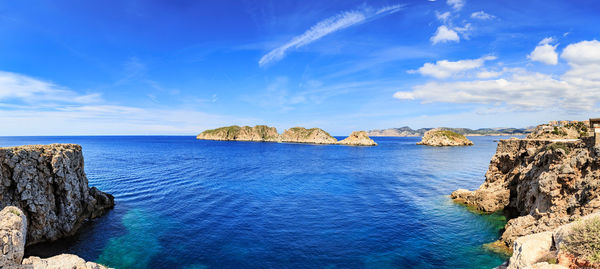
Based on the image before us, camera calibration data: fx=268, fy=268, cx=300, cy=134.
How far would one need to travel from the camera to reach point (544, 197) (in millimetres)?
23641

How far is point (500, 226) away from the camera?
28.5 metres

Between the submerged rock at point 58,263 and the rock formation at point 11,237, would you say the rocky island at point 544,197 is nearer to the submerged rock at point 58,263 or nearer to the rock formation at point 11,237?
the rock formation at point 11,237

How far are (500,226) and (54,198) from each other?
46.1m

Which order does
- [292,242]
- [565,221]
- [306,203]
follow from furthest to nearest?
[306,203] < [292,242] < [565,221]

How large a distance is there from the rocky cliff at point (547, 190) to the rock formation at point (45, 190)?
4140cm

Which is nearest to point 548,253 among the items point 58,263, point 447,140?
point 58,263

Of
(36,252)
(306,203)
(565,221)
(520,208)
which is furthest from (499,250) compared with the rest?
(36,252)

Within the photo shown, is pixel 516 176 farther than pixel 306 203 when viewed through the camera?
No

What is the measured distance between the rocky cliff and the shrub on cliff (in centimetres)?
1109

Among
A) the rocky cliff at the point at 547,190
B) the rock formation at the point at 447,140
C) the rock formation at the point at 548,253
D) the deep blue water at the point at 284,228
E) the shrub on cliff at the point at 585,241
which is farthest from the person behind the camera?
the rock formation at the point at 447,140

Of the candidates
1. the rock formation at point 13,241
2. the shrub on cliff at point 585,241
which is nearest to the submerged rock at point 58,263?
the rock formation at point 13,241

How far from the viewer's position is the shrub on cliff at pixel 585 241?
30.8 feet

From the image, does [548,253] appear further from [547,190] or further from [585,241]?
[547,190]

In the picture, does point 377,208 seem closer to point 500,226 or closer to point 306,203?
point 306,203
